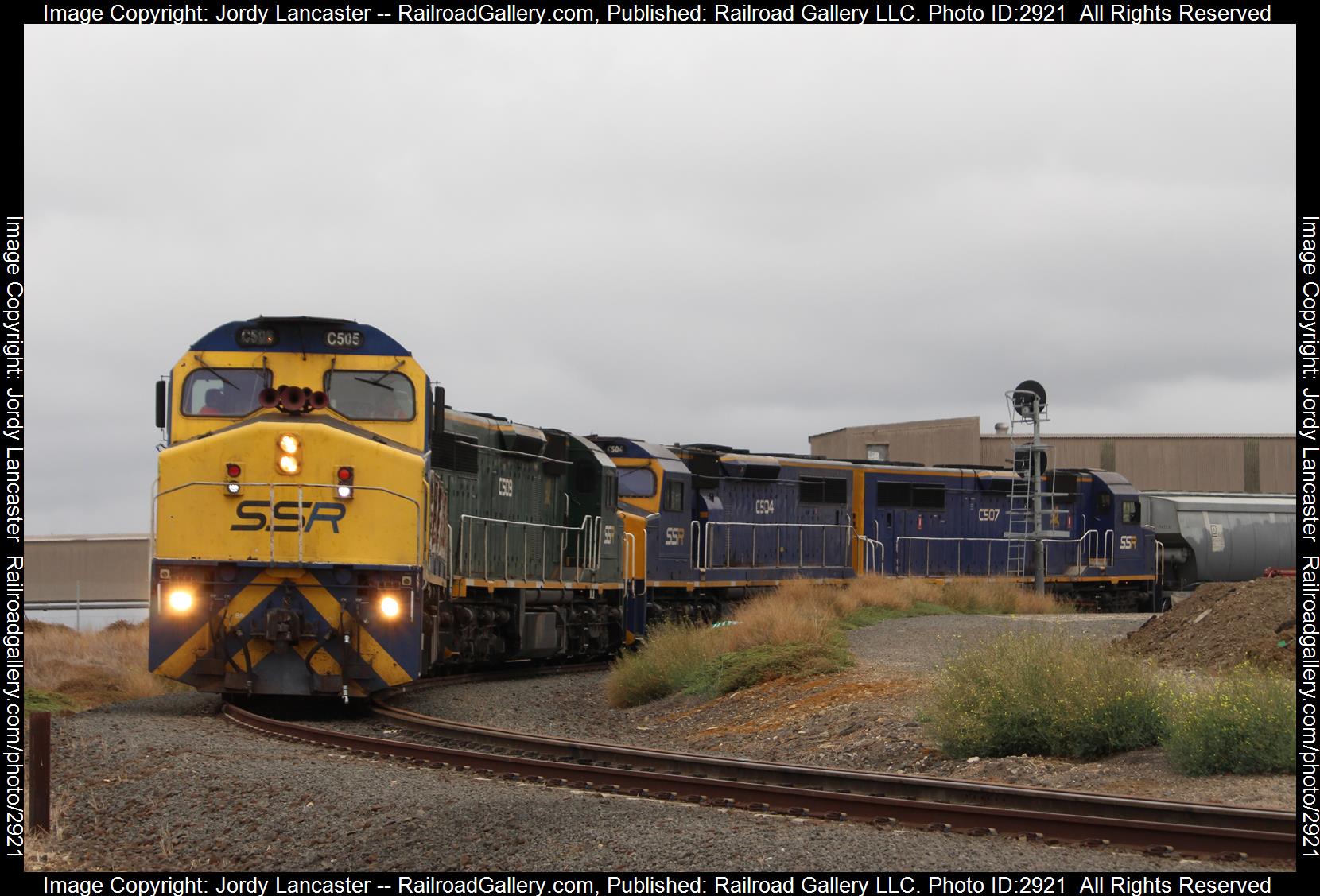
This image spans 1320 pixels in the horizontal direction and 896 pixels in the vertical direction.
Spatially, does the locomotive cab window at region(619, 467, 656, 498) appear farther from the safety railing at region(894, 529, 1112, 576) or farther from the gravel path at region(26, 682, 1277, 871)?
the gravel path at region(26, 682, 1277, 871)

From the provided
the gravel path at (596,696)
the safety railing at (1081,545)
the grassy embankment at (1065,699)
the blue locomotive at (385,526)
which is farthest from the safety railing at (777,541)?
the grassy embankment at (1065,699)

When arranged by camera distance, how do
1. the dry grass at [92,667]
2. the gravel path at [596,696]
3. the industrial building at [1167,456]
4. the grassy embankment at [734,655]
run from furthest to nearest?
the industrial building at [1167,456] → the dry grass at [92,667] → the grassy embankment at [734,655] → the gravel path at [596,696]

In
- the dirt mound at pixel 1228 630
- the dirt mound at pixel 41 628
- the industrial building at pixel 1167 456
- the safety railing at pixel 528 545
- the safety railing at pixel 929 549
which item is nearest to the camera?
the dirt mound at pixel 1228 630

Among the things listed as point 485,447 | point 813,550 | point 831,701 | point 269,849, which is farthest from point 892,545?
point 269,849

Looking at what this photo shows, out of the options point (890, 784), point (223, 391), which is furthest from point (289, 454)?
point (890, 784)

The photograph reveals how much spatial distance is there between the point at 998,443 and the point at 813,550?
2475 centimetres

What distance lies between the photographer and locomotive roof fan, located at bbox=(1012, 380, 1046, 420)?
28766mm

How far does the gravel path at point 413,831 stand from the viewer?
6473 mm

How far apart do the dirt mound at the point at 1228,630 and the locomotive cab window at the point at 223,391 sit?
945 cm

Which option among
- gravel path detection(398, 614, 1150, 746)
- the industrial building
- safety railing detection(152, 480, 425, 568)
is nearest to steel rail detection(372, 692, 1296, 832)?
gravel path detection(398, 614, 1150, 746)

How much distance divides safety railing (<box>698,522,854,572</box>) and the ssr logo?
1228cm

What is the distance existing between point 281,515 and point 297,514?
0.17m

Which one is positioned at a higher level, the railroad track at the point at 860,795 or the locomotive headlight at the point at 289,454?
the locomotive headlight at the point at 289,454

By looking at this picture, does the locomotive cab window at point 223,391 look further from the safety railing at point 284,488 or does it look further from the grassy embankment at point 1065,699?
the grassy embankment at point 1065,699
